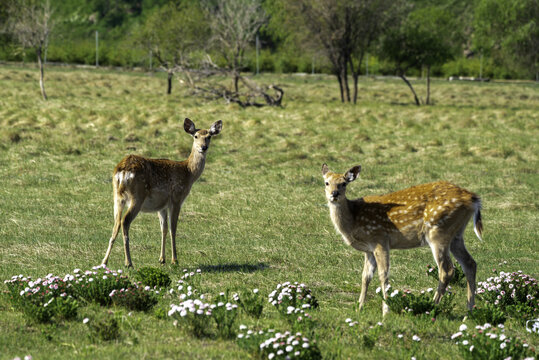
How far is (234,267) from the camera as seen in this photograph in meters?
10.6

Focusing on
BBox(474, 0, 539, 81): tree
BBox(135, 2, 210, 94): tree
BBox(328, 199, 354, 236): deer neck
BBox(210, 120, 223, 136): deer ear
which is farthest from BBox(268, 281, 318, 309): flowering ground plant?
BBox(474, 0, 539, 81): tree

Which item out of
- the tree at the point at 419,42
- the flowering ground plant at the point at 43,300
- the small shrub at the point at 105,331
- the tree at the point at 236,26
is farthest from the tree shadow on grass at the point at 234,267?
the tree at the point at 419,42

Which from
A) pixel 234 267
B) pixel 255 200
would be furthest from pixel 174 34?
pixel 234 267

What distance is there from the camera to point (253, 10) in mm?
41656

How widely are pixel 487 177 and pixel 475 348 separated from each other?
14377 millimetres

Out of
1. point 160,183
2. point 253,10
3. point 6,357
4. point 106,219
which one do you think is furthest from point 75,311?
point 253,10

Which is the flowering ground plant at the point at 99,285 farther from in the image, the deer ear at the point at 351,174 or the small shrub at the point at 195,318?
the deer ear at the point at 351,174

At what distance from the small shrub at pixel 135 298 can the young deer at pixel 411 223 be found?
2.64 m

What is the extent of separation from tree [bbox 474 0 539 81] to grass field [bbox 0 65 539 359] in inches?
441

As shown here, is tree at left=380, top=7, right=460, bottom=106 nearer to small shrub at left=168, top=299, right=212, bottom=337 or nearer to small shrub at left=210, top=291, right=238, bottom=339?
small shrub at left=210, top=291, right=238, bottom=339

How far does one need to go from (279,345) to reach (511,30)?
4245 cm

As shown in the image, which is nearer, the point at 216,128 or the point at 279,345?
the point at 279,345

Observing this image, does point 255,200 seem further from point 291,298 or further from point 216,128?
point 291,298

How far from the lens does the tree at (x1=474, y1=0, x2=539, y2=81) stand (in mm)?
42906
